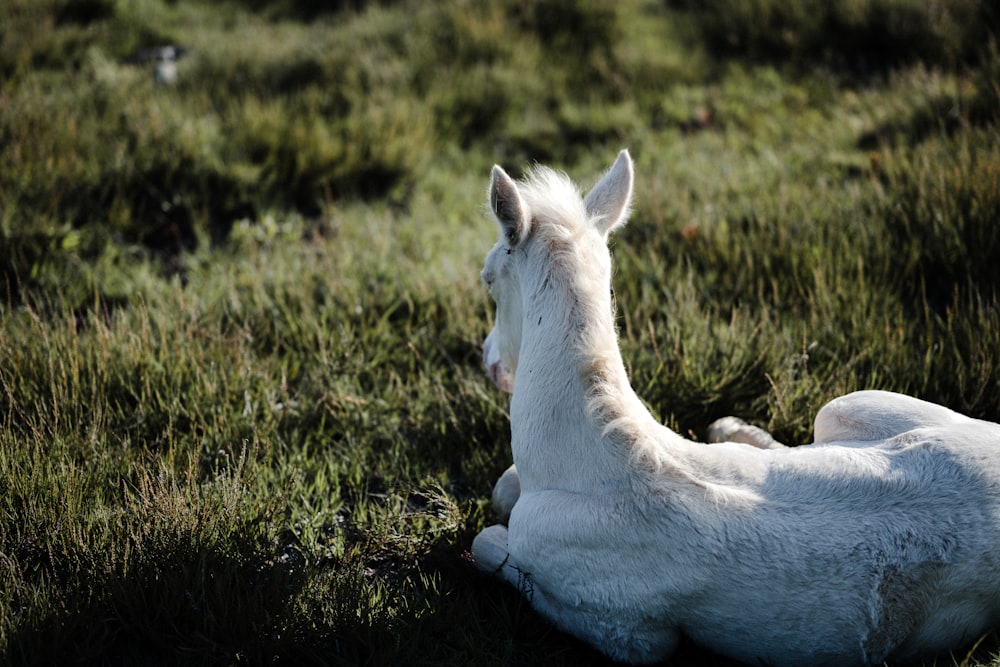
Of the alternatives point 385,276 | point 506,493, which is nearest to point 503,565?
point 506,493

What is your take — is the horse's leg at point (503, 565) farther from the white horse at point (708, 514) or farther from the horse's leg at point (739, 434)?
the horse's leg at point (739, 434)

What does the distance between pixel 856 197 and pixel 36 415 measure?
5019 mm

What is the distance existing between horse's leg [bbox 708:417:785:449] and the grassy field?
0.63ft

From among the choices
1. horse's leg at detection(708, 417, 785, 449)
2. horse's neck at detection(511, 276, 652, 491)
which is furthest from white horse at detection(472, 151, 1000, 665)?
horse's leg at detection(708, 417, 785, 449)

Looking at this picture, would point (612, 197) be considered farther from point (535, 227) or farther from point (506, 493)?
point (506, 493)

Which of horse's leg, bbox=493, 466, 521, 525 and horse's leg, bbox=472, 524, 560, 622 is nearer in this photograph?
horse's leg, bbox=472, 524, 560, 622

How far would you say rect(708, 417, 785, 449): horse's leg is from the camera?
345cm

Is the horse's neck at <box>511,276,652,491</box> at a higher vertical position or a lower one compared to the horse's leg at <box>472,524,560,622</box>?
higher

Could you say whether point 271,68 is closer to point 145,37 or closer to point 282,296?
point 145,37

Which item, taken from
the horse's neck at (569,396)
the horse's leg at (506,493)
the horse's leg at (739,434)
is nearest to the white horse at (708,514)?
the horse's neck at (569,396)

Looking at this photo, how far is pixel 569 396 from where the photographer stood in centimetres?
281

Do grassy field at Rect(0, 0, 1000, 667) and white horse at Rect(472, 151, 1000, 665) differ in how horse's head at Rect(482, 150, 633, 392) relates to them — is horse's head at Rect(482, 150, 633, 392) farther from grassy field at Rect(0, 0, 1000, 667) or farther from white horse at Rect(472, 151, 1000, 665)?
grassy field at Rect(0, 0, 1000, 667)

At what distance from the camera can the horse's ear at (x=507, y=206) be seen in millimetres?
2854

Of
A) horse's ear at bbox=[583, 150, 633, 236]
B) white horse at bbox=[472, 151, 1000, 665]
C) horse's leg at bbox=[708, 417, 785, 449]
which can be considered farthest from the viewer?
horse's leg at bbox=[708, 417, 785, 449]
